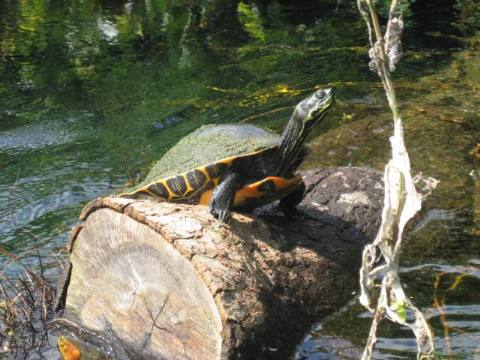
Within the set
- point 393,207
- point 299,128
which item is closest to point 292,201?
point 299,128

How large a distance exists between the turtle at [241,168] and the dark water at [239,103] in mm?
747

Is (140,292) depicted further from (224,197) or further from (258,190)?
(258,190)

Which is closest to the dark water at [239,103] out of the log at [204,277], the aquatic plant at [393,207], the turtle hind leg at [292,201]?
the log at [204,277]

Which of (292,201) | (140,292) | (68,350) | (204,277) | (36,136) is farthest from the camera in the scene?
(36,136)

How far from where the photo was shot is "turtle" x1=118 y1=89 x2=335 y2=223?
364 centimetres

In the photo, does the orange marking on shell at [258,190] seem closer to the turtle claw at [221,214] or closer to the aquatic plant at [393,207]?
the turtle claw at [221,214]

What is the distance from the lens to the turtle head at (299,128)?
12.5 ft

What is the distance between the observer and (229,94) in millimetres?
8344

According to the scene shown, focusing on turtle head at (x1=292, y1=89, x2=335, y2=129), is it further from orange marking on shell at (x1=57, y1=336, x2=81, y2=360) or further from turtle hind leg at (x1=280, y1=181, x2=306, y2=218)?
orange marking on shell at (x1=57, y1=336, x2=81, y2=360)

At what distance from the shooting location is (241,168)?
146 inches

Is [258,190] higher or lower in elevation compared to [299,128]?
lower

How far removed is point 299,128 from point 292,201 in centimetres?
41

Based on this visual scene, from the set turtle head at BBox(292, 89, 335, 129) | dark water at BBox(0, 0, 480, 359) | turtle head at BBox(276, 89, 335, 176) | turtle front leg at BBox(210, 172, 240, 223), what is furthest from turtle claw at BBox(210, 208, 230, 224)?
turtle head at BBox(292, 89, 335, 129)

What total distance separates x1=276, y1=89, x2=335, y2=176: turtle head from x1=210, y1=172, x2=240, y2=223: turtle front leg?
1.04 ft
